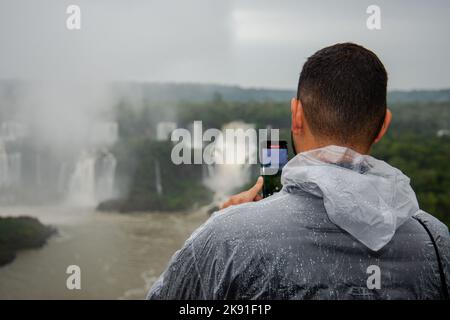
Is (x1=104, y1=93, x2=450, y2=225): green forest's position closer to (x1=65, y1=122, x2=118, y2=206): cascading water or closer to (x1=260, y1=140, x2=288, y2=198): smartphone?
(x1=65, y1=122, x2=118, y2=206): cascading water

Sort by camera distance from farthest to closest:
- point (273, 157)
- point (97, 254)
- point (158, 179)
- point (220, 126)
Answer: point (220, 126)
point (158, 179)
point (97, 254)
point (273, 157)

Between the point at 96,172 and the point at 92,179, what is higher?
the point at 96,172

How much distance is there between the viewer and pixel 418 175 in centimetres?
2408

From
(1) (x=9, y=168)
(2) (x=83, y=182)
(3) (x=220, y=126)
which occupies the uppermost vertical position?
(3) (x=220, y=126)

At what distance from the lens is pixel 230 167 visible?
23.1 metres

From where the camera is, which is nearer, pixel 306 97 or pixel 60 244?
pixel 306 97

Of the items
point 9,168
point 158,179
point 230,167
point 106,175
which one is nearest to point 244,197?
point 230,167

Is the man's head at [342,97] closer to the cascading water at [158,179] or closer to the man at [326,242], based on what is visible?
the man at [326,242]

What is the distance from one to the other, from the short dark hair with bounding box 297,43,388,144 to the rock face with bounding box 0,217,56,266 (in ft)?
58.2

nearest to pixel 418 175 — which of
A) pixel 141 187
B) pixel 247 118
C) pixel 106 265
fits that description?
pixel 247 118

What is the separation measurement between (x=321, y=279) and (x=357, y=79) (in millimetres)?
379

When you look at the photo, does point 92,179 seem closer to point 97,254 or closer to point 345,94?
point 97,254

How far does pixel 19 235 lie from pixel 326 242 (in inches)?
769
